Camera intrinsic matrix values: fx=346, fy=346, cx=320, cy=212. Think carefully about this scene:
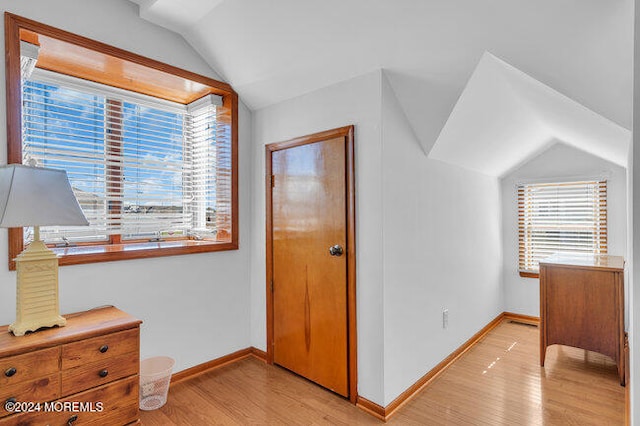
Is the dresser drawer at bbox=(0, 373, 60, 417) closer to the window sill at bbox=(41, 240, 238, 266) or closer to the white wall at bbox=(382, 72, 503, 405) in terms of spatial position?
the window sill at bbox=(41, 240, 238, 266)

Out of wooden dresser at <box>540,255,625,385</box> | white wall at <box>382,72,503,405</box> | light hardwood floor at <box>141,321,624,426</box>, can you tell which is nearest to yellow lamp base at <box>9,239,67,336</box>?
light hardwood floor at <box>141,321,624,426</box>

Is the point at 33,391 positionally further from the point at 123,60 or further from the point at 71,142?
the point at 123,60

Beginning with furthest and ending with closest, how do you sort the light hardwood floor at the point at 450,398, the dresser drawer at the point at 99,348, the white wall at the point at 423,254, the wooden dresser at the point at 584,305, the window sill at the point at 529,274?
the window sill at the point at 529,274, the wooden dresser at the point at 584,305, the white wall at the point at 423,254, the light hardwood floor at the point at 450,398, the dresser drawer at the point at 99,348

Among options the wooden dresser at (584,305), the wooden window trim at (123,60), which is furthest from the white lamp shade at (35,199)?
the wooden dresser at (584,305)

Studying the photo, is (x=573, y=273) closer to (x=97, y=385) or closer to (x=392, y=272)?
(x=392, y=272)

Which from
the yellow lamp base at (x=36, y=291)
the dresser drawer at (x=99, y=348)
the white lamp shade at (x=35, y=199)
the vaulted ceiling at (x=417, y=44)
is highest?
the vaulted ceiling at (x=417, y=44)

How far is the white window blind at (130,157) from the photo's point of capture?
2174mm

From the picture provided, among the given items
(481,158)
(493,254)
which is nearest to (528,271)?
(493,254)

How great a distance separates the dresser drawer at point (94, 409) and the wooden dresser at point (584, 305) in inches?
115

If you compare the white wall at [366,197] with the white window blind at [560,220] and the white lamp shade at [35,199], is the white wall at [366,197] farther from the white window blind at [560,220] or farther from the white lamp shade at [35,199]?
the white window blind at [560,220]

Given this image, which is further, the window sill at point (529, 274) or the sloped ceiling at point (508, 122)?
the window sill at point (529, 274)

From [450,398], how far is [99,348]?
2110mm

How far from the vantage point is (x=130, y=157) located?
255 cm

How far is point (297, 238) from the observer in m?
2.59
